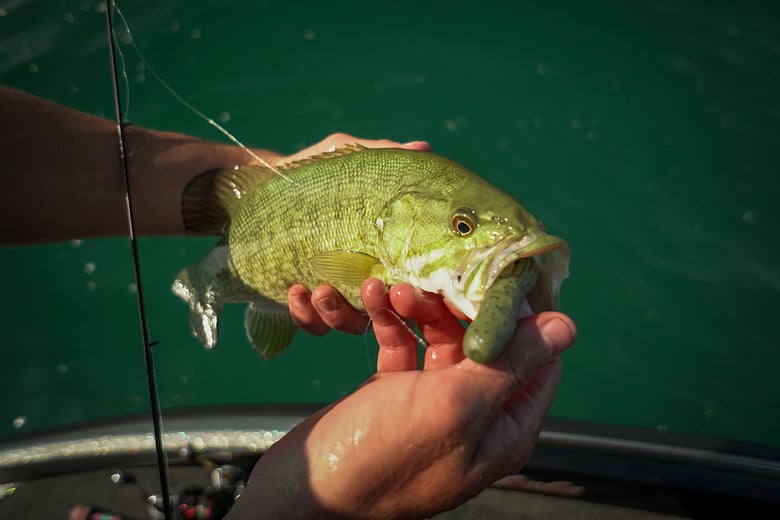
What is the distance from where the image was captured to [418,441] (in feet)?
5.59

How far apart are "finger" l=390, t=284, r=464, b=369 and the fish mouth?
0.25 meters

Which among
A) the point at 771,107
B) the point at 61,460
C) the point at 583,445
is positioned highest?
the point at 771,107

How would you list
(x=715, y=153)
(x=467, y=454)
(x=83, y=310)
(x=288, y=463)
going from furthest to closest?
(x=715, y=153) → (x=83, y=310) → (x=288, y=463) → (x=467, y=454)

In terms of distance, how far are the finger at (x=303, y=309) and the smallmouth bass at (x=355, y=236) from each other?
46mm

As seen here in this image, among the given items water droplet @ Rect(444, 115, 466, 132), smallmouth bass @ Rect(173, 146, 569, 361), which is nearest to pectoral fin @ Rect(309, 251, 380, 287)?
smallmouth bass @ Rect(173, 146, 569, 361)

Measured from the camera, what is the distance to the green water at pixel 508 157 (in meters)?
Result: 4.53

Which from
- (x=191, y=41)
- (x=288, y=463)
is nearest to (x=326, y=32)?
(x=191, y=41)

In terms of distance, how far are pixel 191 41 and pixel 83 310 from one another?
3196 millimetres

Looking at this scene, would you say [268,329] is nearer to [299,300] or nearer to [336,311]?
[299,300]

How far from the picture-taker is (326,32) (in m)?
6.71

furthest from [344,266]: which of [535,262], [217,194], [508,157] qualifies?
[508,157]

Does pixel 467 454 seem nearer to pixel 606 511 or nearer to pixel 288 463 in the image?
pixel 288 463

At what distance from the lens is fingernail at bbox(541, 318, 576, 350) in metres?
1.73

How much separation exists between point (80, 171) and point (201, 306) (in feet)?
2.92
